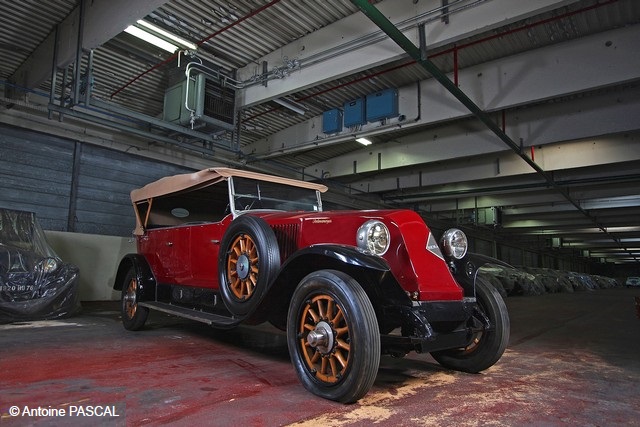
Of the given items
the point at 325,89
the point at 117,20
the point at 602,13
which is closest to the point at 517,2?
the point at 602,13

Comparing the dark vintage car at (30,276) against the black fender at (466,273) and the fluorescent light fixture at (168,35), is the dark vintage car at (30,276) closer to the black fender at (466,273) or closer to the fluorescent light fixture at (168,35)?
the fluorescent light fixture at (168,35)

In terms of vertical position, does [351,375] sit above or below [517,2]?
below

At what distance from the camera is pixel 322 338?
244cm

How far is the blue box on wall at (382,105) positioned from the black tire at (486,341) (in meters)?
5.17

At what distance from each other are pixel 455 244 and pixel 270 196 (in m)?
1.96

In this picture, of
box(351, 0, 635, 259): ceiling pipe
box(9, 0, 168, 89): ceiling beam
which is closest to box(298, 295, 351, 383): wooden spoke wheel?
box(351, 0, 635, 259): ceiling pipe

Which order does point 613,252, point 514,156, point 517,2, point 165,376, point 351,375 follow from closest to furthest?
point 351,375 < point 165,376 < point 517,2 < point 514,156 < point 613,252

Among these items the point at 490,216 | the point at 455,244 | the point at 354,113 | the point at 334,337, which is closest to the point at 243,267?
the point at 334,337

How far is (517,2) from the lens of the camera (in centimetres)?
486

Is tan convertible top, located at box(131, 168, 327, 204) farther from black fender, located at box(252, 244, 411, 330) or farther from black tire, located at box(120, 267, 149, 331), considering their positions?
black fender, located at box(252, 244, 411, 330)

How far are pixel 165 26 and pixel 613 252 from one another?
38976 millimetres

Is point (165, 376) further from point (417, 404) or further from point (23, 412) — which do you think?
point (417, 404)

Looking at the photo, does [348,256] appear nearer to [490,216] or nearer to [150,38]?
[150,38]

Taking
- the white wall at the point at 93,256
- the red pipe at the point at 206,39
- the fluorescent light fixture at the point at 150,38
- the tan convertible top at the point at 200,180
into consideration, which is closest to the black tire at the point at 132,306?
the tan convertible top at the point at 200,180
